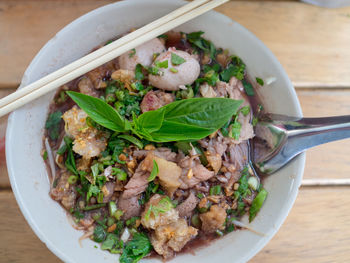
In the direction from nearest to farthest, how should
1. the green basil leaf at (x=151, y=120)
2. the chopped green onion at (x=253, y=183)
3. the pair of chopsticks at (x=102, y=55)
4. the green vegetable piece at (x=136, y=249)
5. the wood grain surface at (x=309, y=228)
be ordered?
1. the green basil leaf at (x=151, y=120)
2. the pair of chopsticks at (x=102, y=55)
3. the green vegetable piece at (x=136, y=249)
4. the chopped green onion at (x=253, y=183)
5. the wood grain surface at (x=309, y=228)

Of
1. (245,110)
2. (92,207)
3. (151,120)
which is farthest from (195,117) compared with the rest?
(92,207)

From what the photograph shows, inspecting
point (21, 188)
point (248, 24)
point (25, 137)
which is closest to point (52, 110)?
point (25, 137)

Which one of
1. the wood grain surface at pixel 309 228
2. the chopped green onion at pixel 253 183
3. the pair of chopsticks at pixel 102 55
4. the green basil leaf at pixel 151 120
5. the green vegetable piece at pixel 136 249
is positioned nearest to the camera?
the green basil leaf at pixel 151 120

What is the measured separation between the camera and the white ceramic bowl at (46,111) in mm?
1727

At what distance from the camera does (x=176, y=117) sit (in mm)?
1683

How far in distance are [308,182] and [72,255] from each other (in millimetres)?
1546

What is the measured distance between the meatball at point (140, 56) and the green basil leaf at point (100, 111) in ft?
1.24

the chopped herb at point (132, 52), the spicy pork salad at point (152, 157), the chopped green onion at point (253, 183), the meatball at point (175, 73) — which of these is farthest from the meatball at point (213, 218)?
the chopped herb at point (132, 52)

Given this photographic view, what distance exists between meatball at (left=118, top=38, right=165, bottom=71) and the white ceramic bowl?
0.16 meters

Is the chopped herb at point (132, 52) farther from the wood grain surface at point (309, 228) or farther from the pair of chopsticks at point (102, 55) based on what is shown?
the wood grain surface at point (309, 228)

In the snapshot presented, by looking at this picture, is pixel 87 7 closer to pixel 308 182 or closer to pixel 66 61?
pixel 66 61

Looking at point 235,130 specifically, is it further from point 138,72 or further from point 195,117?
point 138,72

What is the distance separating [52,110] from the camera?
1990 mm

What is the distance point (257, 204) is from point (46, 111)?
4.40 feet
